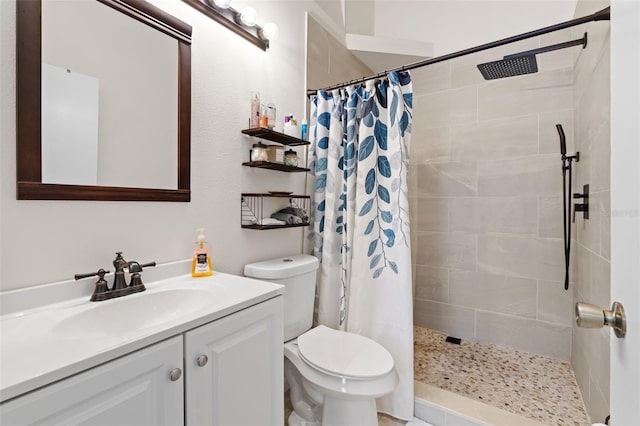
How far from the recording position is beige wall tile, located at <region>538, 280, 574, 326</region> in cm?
221

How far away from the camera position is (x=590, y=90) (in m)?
1.68

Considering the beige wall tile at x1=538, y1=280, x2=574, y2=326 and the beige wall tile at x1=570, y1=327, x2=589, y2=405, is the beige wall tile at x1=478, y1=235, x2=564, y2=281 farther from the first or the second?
the beige wall tile at x1=570, y1=327, x2=589, y2=405

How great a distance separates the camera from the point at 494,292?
2.48 m

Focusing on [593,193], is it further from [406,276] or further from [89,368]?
[89,368]

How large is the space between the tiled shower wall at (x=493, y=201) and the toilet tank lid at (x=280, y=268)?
143 cm

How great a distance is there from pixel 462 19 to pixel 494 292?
7.53 ft

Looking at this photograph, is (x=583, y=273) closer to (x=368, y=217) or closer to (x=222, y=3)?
(x=368, y=217)

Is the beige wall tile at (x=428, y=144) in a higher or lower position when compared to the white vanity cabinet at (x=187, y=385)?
→ higher

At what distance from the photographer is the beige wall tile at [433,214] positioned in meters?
2.68

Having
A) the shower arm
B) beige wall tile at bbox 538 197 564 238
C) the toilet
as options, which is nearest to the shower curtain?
the toilet

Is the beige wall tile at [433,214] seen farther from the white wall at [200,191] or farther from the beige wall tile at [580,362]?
the white wall at [200,191]

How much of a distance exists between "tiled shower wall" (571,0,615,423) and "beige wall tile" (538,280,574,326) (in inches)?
8.2

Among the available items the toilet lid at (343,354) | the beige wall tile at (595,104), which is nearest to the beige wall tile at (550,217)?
the beige wall tile at (595,104)

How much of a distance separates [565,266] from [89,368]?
2.71m
